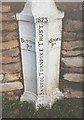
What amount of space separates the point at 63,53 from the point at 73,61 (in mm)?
128

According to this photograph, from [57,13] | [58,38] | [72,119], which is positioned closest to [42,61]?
[58,38]

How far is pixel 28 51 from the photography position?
9.82ft

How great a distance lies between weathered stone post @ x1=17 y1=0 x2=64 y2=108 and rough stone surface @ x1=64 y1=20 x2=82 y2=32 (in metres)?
0.06

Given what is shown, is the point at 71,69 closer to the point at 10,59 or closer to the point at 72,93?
the point at 72,93

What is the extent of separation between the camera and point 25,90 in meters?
3.25

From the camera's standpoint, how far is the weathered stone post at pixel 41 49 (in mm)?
2734

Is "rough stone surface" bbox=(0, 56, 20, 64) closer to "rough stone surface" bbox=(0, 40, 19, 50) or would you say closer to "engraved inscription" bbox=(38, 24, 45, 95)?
"rough stone surface" bbox=(0, 40, 19, 50)

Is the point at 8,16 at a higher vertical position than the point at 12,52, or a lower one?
higher

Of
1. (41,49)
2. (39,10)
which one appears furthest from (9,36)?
(39,10)

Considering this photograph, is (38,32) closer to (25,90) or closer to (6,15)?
(6,15)

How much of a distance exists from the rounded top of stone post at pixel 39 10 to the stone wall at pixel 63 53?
0.08 meters

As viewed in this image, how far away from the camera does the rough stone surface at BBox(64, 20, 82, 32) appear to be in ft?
9.62

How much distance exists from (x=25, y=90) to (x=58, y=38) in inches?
25.2

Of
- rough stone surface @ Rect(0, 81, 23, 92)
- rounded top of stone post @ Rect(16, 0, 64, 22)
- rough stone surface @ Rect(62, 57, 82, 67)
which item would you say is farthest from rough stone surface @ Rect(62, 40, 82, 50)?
rough stone surface @ Rect(0, 81, 23, 92)
